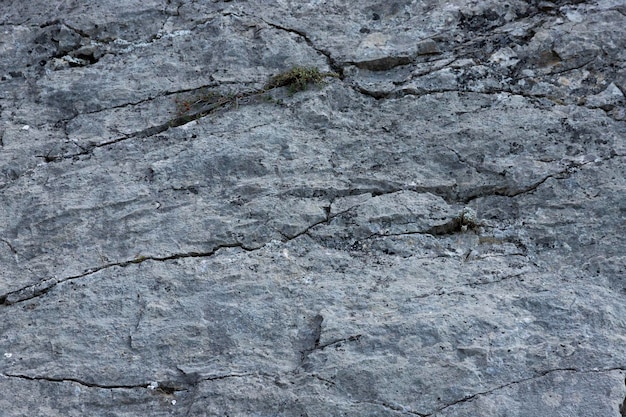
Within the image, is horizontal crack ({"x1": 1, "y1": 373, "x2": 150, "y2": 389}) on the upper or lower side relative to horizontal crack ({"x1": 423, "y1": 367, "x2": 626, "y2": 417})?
lower

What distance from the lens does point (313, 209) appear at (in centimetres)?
364

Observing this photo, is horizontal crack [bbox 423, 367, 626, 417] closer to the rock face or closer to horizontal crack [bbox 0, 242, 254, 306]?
the rock face

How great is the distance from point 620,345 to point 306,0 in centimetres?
261

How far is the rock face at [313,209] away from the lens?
10.1 feet

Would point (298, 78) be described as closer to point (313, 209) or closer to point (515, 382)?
point (313, 209)

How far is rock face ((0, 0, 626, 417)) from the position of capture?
308 centimetres

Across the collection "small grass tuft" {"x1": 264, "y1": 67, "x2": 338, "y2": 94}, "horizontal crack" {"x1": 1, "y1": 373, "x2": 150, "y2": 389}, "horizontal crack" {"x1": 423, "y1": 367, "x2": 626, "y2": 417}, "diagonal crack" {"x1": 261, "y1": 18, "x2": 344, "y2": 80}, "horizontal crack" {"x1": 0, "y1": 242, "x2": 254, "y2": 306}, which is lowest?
"horizontal crack" {"x1": 1, "y1": 373, "x2": 150, "y2": 389}

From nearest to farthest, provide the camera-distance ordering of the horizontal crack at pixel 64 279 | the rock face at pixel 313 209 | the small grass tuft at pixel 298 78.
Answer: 1. the rock face at pixel 313 209
2. the horizontal crack at pixel 64 279
3. the small grass tuft at pixel 298 78

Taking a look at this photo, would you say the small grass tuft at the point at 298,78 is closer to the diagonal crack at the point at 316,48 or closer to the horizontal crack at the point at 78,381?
the diagonal crack at the point at 316,48

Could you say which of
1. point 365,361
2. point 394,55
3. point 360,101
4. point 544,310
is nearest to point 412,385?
point 365,361

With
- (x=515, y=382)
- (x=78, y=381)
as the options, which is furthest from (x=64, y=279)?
(x=515, y=382)

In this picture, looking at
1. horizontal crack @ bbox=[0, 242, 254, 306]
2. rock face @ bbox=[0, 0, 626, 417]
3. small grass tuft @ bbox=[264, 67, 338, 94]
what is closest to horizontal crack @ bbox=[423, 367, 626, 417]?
rock face @ bbox=[0, 0, 626, 417]

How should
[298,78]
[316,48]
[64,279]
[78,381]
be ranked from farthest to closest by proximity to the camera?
1. [316,48]
2. [298,78]
3. [64,279]
4. [78,381]

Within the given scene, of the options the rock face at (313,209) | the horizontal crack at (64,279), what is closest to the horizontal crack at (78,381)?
the rock face at (313,209)
